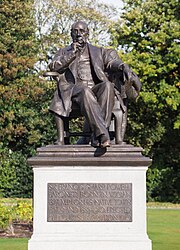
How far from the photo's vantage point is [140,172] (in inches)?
399

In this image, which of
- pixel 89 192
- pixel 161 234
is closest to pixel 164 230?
pixel 161 234

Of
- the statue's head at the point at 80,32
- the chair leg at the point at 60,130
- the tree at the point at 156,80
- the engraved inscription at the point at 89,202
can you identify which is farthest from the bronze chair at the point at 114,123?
the tree at the point at 156,80

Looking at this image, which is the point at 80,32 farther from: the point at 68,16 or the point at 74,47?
the point at 68,16

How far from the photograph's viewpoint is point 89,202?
10148mm

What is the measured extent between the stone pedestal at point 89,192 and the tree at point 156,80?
60.4ft

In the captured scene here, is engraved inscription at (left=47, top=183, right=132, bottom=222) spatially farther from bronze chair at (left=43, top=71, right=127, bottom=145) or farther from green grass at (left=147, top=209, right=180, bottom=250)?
green grass at (left=147, top=209, right=180, bottom=250)

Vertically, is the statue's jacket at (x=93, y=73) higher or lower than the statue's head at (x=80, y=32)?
lower

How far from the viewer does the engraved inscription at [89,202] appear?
10.1 meters

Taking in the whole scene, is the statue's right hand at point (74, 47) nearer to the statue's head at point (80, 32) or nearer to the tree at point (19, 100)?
the statue's head at point (80, 32)

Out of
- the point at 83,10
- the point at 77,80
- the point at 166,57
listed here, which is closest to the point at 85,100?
the point at 77,80

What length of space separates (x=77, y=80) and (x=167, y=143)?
73.1ft

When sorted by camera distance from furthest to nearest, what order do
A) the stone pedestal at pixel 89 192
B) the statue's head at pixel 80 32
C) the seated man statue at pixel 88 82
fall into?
the statue's head at pixel 80 32
the seated man statue at pixel 88 82
the stone pedestal at pixel 89 192

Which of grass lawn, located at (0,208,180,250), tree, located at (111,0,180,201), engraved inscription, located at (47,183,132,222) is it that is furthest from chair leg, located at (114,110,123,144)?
tree, located at (111,0,180,201)

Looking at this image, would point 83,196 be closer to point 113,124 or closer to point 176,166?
point 113,124
